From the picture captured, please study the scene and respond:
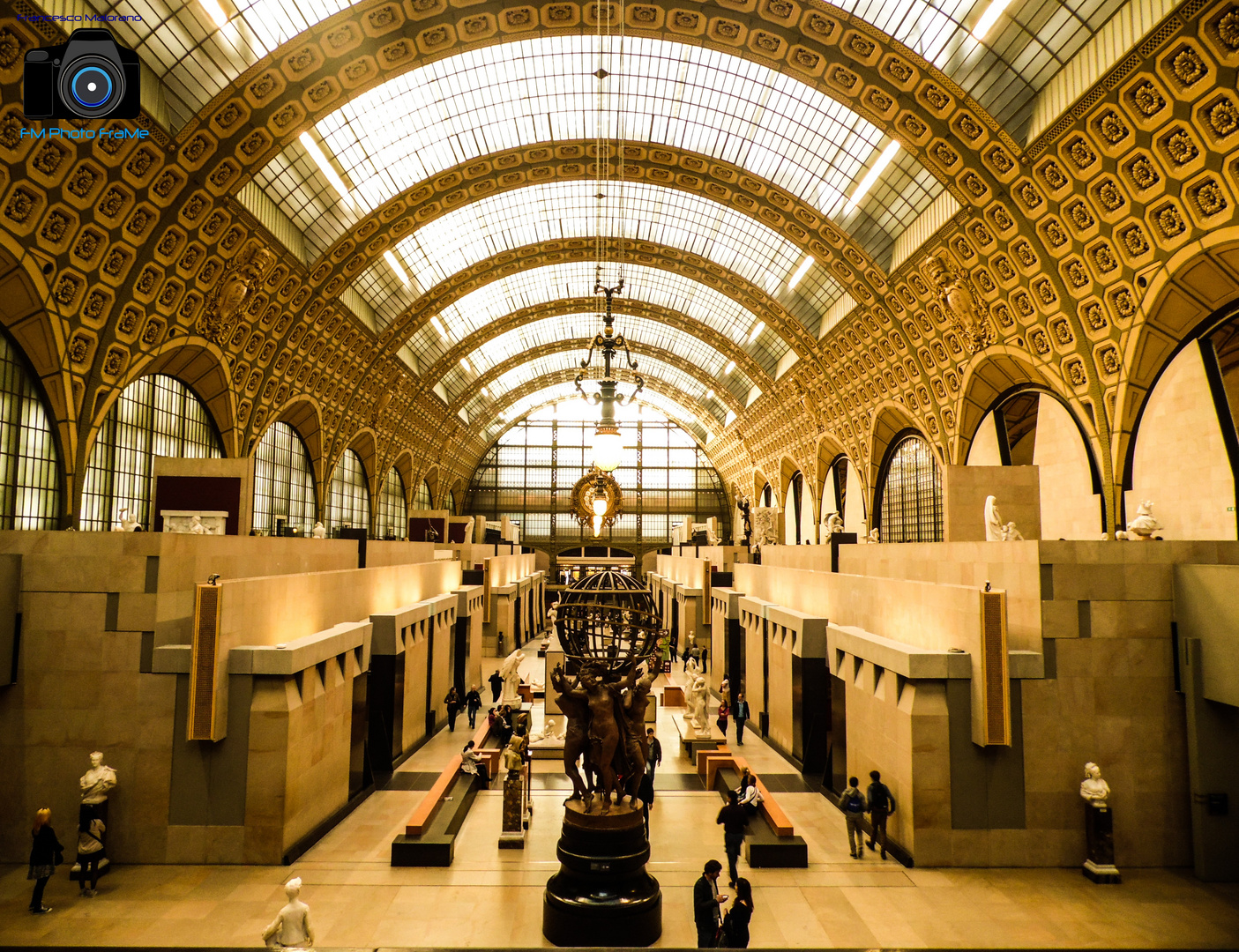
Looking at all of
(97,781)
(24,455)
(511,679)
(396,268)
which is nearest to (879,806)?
(97,781)

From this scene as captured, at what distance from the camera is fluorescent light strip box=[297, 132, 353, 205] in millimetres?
24281

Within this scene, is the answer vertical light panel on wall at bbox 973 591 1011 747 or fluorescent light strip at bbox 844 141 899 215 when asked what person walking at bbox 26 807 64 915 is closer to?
vertical light panel on wall at bbox 973 591 1011 747

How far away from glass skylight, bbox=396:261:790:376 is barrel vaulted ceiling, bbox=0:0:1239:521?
252 inches

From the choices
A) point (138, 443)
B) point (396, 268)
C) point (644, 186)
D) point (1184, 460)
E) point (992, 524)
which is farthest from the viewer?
point (644, 186)

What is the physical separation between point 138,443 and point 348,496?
18145 mm

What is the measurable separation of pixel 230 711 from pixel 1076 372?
20.8 meters

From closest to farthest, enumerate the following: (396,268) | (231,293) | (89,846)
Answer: (89,846) → (231,293) → (396,268)

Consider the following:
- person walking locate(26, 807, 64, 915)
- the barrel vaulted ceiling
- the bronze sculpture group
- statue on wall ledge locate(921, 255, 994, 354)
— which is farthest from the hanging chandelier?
person walking locate(26, 807, 64, 915)

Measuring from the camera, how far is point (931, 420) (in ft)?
93.7

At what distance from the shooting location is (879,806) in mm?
11594

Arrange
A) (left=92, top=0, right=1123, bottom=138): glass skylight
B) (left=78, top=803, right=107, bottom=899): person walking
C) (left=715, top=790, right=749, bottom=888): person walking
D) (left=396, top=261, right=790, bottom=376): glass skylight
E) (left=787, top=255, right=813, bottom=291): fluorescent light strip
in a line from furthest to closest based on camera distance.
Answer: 1. (left=396, top=261, right=790, bottom=376): glass skylight
2. (left=787, top=255, right=813, bottom=291): fluorescent light strip
3. (left=92, top=0, right=1123, bottom=138): glass skylight
4. (left=715, top=790, right=749, bottom=888): person walking
5. (left=78, top=803, right=107, bottom=899): person walking

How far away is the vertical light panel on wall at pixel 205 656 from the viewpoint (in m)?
10.6

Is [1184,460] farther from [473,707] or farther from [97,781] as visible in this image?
[97,781]

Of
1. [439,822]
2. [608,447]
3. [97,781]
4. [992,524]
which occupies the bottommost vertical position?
[439,822]
